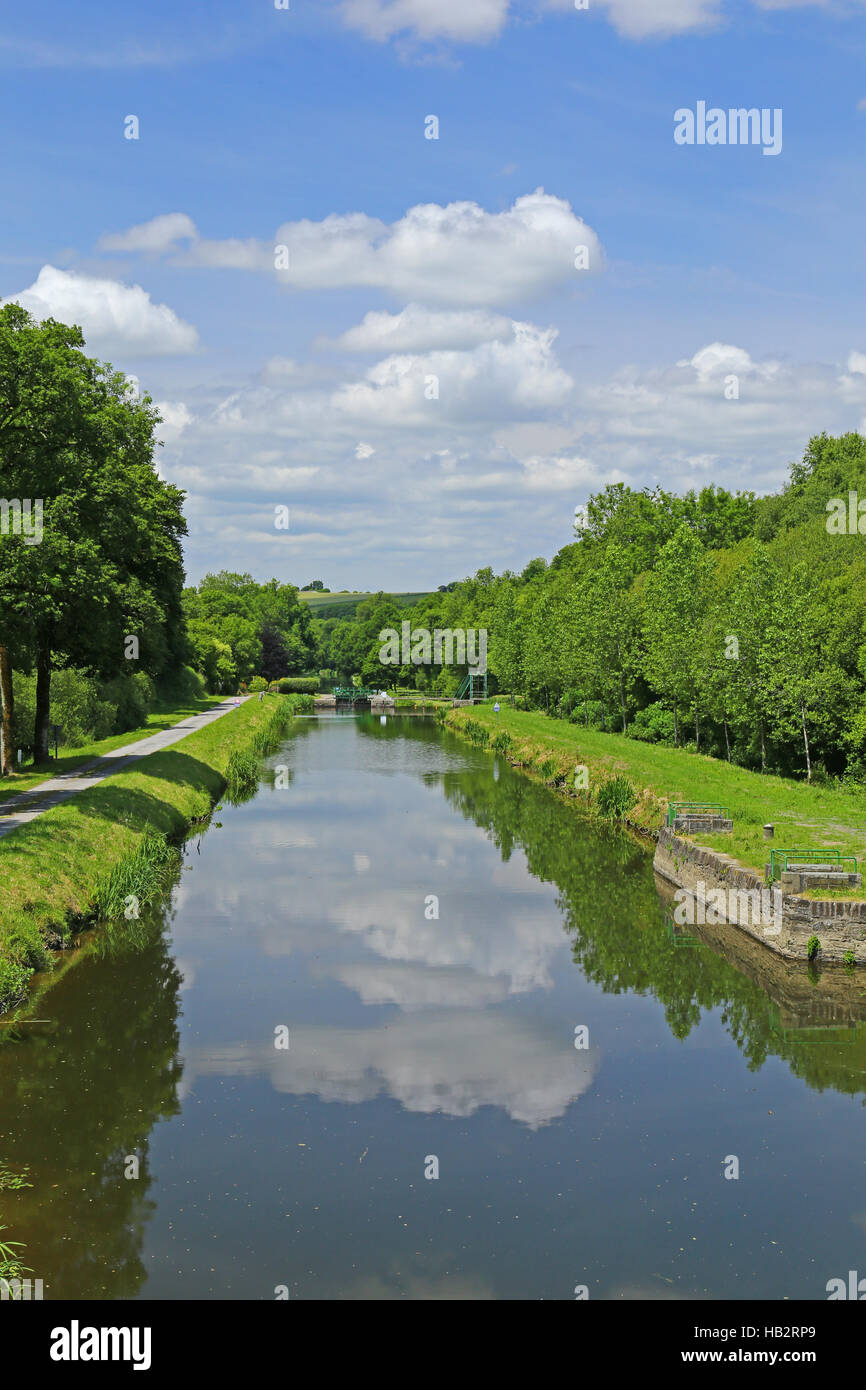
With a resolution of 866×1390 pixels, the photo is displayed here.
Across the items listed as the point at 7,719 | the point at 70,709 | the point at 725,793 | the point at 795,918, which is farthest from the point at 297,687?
the point at 795,918

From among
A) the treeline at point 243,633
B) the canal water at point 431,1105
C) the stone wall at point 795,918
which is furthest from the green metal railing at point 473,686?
the stone wall at point 795,918

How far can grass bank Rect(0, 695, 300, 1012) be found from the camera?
71.6 feet

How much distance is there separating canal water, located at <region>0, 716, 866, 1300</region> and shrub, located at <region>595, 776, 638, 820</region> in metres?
11.3

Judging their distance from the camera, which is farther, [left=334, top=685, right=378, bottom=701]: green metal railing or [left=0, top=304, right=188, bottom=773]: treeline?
[left=334, top=685, right=378, bottom=701]: green metal railing

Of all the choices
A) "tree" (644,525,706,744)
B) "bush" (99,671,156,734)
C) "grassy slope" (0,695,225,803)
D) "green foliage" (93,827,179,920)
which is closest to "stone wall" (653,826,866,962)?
"green foliage" (93,827,179,920)

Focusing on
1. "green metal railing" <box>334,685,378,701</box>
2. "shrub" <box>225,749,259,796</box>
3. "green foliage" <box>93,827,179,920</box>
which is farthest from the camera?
"green metal railing" <box>334,685,378,701</box>

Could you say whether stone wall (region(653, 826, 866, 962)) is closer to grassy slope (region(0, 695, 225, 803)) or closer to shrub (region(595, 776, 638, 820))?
shrub (region(595, 776, 638, 820))

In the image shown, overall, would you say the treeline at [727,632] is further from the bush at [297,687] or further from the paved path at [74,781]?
the bush at [297,687]

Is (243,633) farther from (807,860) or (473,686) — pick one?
(807,860)

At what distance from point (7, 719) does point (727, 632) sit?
90.7 ft

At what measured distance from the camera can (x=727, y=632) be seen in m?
45.4

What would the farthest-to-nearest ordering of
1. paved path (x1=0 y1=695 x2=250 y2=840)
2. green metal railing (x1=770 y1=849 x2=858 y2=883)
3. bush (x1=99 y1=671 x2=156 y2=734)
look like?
bush (x1=99 y1=671 x2=156 y2=734)
paved path (x1=0 y1=695 x2=250 y2=840)
green metal railing (x1=770 y1=849 x2=858 y2=883)

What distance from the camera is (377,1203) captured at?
44.2 feet

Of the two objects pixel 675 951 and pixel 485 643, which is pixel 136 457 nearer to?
pixel 675 951
